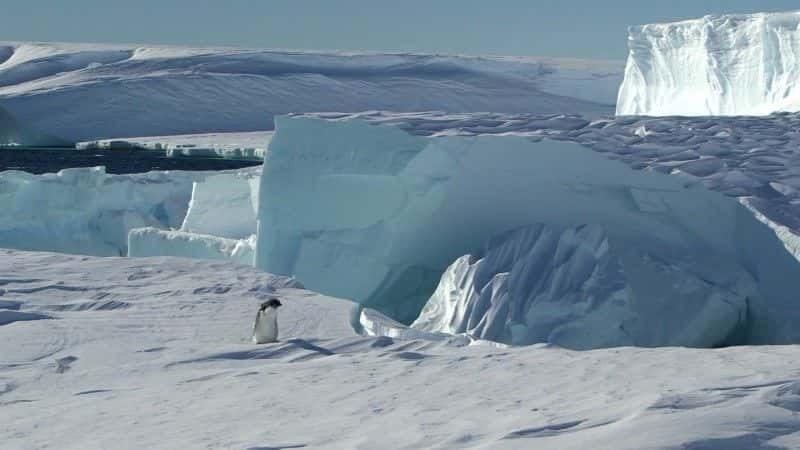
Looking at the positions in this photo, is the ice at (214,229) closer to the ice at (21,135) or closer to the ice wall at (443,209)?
the ice wall at (443,209)

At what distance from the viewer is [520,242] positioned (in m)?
7.79

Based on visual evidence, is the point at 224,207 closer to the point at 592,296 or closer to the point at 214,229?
the point at 214,229

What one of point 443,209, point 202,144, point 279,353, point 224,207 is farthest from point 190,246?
point 202,144

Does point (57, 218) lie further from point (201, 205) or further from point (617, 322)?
point (617, 322)

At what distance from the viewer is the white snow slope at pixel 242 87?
33.2 metres

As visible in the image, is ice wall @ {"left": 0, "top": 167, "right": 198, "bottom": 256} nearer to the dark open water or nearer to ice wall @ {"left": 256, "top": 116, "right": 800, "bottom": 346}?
ice wall @ {"left": 256, "top": 116, "right": 800, "bottom": 346}

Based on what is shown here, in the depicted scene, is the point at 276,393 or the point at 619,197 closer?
the point at 276,393

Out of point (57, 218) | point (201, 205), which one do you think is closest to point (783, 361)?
point (201, 205)

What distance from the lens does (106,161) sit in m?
26.6

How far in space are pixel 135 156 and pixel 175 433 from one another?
83.8ft

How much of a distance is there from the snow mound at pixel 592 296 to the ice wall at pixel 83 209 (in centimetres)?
656

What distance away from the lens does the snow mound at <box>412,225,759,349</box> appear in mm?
7258

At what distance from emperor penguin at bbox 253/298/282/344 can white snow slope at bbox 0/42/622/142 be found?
91.2 ft

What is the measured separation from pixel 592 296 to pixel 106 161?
2109 cm
